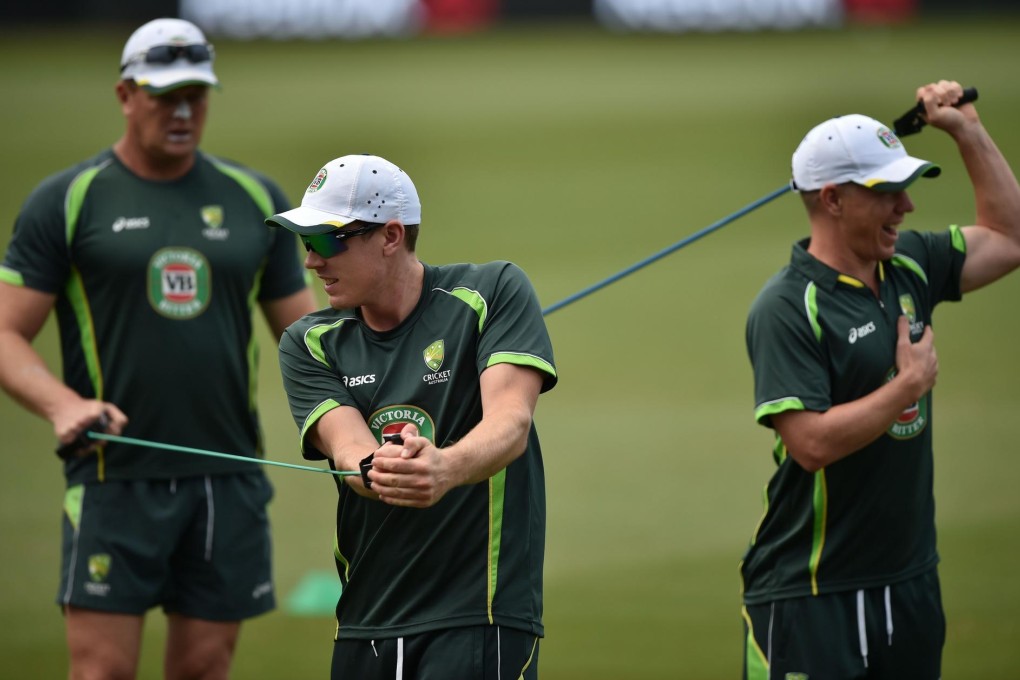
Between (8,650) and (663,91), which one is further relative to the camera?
(663,91)

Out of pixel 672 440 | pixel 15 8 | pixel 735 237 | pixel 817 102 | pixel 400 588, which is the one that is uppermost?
pixel 15 8

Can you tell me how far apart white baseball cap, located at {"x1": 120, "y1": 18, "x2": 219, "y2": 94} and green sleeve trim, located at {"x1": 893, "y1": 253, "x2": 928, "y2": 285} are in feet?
9.28

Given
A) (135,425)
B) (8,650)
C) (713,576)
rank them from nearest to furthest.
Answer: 1. (135,425)
2. (8,650)
3. (713,576)

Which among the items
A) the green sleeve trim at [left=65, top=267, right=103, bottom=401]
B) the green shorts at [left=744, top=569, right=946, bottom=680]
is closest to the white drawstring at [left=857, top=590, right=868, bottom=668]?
the green shorts at [left=744, top=569, right=946, bottom=680]

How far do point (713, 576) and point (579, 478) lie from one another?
163cm

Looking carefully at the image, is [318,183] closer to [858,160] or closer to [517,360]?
[517,360]

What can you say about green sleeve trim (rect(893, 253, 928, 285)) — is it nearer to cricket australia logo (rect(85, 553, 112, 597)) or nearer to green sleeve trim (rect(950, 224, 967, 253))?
green sleeve trim (rect(950, 224, 967, 253))

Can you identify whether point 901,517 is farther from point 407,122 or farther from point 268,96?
point 268,96

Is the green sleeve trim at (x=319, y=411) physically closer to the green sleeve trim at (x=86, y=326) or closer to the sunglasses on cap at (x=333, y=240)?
the sunglasses on cap at (x=333, y=240)

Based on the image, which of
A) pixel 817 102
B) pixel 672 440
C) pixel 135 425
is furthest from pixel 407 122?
pixel 135 425

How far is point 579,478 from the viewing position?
388 inches

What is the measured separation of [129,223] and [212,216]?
340 mm

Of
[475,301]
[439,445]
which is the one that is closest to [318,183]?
[475,301]

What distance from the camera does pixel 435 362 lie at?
444cm
